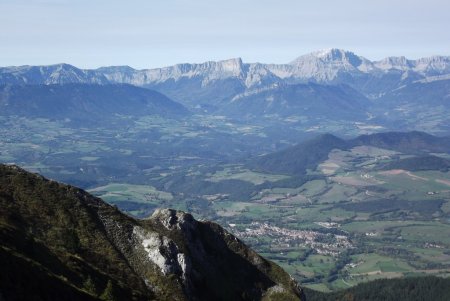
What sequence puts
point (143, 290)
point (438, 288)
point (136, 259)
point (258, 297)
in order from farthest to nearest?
1. point (438, 288)
2. point (258, 297)
3. point (136, 259)
4. point (143, 290)

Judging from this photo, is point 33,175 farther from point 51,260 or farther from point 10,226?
point 51,260

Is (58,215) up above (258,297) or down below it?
above

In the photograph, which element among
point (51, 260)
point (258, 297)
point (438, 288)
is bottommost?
point (438, 288)

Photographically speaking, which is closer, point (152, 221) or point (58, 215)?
point (58, 215)

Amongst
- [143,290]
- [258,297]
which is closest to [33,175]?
[143,290]

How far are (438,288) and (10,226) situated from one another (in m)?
140

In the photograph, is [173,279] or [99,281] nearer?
[99,281]

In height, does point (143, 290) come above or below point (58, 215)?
below

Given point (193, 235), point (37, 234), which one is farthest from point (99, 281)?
point (193, 235)

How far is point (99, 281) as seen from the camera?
229 feet

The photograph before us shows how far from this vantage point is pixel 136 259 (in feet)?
265

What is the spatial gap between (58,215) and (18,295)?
32406mm

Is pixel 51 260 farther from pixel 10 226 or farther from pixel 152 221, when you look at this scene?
pixel 152 221

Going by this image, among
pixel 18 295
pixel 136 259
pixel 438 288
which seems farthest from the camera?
pixel 438 288
